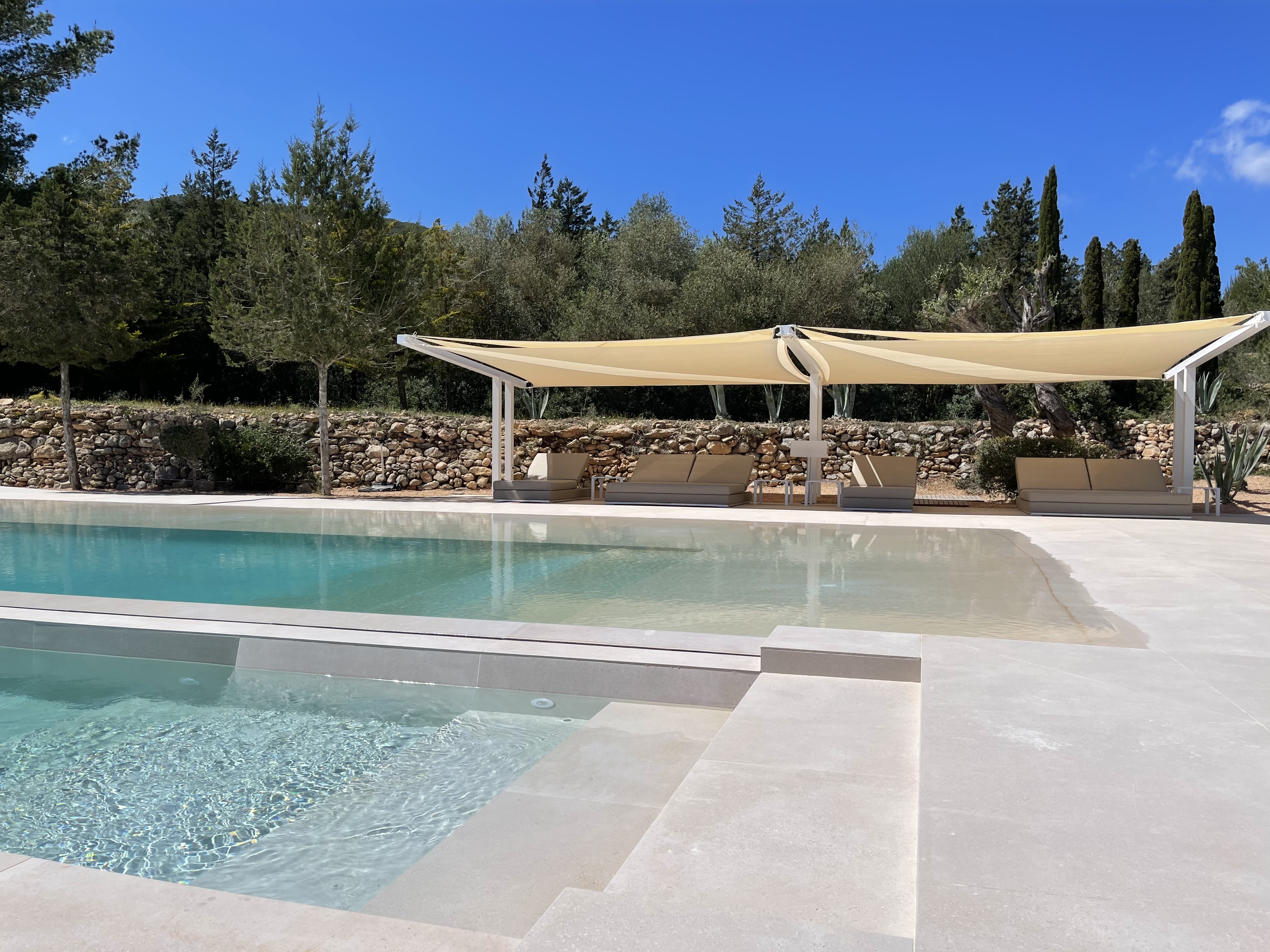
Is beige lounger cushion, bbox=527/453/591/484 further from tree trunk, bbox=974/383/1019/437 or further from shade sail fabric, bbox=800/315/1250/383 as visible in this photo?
tree trunk, bbox=974/383/1019/437

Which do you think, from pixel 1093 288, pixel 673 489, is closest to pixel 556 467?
pixel 673 489

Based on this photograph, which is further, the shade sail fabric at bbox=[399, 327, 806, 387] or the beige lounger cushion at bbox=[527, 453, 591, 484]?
the beige lounger cushion at bbox=[527, 453, 591, 484]

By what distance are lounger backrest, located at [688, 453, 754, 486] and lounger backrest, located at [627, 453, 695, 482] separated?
0.11m

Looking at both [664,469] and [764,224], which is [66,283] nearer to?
[664,469]

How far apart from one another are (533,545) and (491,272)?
17354 millimetres

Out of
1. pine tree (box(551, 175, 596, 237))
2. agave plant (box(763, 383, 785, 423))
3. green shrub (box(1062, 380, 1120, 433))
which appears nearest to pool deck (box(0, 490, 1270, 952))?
agave plant (box(763, 383, 785, 423))

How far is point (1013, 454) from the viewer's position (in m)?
14.2

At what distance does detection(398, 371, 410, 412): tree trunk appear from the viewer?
22031 millimetres

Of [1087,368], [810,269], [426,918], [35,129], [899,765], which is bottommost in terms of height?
[426,918]

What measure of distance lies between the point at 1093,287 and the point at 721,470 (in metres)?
13.0

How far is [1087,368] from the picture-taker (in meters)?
11.3

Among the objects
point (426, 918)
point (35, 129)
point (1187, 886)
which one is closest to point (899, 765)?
point (1187, 886)

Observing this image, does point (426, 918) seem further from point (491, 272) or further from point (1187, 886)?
point (491, 272)

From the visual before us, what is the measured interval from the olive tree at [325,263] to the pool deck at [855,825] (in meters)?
11.0
